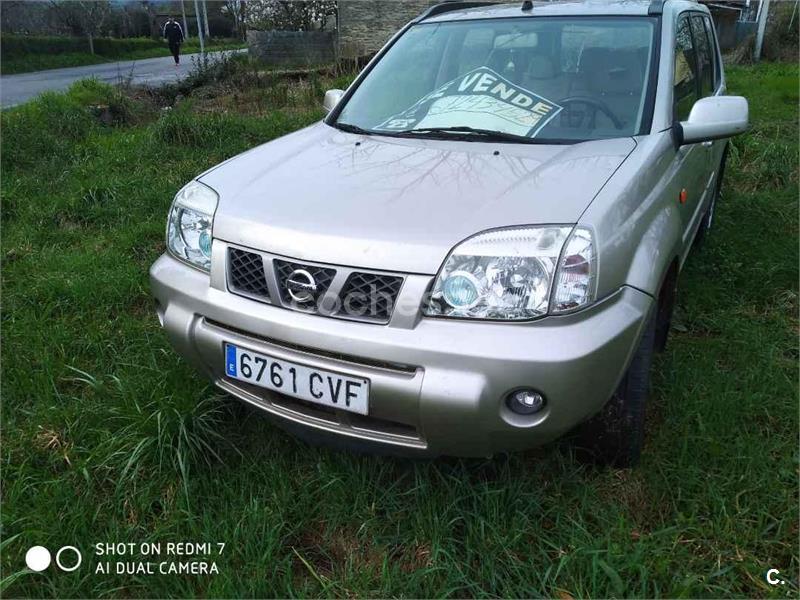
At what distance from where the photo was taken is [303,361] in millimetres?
1641

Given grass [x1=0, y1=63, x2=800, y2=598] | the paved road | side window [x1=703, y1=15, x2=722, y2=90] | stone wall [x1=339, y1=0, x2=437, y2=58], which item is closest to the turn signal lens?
grass [x1=0, y1=63, x2=800, y2=598]

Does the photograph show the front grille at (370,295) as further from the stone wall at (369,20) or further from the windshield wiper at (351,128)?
the stone wall at (369,20)

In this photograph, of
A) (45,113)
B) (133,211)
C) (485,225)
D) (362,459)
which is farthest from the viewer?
(45,113)

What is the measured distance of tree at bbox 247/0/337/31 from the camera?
557 inches

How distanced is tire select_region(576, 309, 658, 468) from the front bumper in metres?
0.20

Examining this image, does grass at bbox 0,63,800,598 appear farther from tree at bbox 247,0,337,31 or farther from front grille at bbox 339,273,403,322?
tree at bbox 247,0,337,31

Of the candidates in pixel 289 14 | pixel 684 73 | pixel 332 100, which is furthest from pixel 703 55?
pixel 289 14

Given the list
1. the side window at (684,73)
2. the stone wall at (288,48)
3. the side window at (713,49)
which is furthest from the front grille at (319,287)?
the stone wall at (288,48)

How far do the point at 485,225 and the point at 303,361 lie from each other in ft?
1.94

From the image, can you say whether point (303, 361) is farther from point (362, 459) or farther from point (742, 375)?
point (742, 375)

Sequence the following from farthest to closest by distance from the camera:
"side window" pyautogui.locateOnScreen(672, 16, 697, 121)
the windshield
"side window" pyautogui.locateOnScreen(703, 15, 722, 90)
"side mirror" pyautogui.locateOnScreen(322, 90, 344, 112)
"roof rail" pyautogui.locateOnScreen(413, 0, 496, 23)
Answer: "side window" pyautogui.locateOnScreen(703, 15, 722, 90)
"roof rail" pyautogui.locateOnScreen(413, 0, 496, 23)
"side mirror" pyautogui.locateOnScreen(322, 90, 344, 112)
"side window" pyautogui.locateOnScreen(672, 16, 697, 121)
the windshield

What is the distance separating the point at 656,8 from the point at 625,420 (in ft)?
5.88

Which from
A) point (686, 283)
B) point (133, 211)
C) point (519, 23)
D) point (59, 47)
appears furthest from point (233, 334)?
point (59, 47)

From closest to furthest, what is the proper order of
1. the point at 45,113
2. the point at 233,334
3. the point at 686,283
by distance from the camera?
the point at 233,334, the point at 686,283, the point at 45,113
